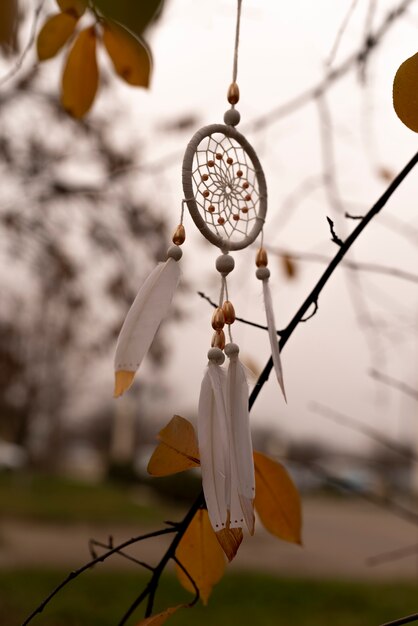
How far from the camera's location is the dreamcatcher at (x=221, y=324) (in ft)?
0.94

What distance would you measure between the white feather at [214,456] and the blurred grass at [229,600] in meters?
2.88

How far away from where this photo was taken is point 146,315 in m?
0.29

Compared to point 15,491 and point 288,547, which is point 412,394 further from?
point 15,491

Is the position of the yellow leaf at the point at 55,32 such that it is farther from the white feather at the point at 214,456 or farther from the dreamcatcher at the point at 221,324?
the white feather at the point at 214,456

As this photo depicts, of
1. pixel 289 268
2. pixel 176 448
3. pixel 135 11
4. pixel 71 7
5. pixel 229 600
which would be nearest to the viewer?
pixel 135 11

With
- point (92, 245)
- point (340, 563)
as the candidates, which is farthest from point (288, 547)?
point (92, 245)

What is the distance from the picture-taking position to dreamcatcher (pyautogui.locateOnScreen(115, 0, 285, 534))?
0.29 metres

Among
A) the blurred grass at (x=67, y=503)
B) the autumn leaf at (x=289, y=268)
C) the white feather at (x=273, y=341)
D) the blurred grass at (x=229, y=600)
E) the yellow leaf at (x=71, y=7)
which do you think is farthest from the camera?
the blurred grass at (x=67, y=503)

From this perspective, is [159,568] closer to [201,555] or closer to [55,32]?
[201,555]

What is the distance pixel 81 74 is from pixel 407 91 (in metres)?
0.24

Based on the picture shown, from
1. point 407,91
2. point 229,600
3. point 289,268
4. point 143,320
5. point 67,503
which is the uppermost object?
point 289,268

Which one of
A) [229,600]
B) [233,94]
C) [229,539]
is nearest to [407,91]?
[233,94]

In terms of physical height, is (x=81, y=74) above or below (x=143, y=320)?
above

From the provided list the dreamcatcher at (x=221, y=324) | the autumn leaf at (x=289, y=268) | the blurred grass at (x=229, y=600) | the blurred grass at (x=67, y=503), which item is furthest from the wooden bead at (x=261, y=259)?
the blurred grass at (x=67, y=503)
